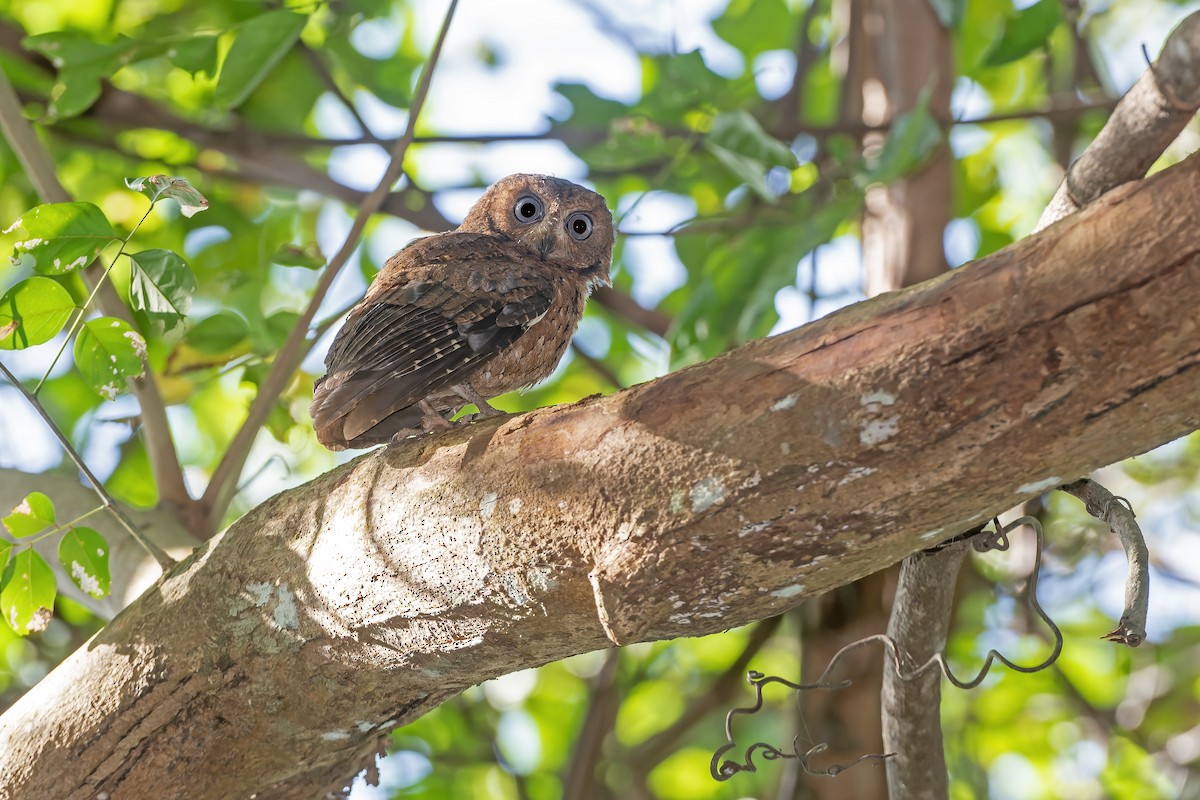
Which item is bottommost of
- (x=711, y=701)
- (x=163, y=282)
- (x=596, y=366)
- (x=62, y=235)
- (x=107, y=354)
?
(x=711, y=701)

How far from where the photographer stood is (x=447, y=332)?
2.60 m

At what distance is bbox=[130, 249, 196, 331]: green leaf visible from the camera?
2.25m

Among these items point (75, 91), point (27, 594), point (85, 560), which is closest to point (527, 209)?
point (75, 91)

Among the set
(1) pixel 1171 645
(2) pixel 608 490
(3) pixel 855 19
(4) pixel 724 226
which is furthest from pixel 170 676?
(1) pixel 1171 645

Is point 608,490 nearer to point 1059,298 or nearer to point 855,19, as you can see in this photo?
point 1059,298

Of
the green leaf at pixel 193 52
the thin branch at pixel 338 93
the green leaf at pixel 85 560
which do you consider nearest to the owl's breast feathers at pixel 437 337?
the green leaf at pixel 85 560

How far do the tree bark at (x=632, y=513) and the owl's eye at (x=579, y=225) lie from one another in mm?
1495

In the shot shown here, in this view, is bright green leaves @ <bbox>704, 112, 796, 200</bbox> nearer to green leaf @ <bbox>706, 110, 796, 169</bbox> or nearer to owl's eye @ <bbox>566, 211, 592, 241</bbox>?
green leaf @ <bbox>706, 110, 796, 169</bbox>

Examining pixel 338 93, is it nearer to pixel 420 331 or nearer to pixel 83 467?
pixel 420 331

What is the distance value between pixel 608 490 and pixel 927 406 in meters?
0.51

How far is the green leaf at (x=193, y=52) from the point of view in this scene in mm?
3443

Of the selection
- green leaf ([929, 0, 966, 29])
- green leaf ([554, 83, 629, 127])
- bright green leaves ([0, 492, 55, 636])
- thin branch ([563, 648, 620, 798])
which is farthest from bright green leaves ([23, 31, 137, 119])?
thin branch ([563, 648, 620, 798])

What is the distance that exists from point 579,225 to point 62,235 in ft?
5.55

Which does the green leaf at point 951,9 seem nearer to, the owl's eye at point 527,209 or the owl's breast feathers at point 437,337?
the owl's eye at point 527,209
